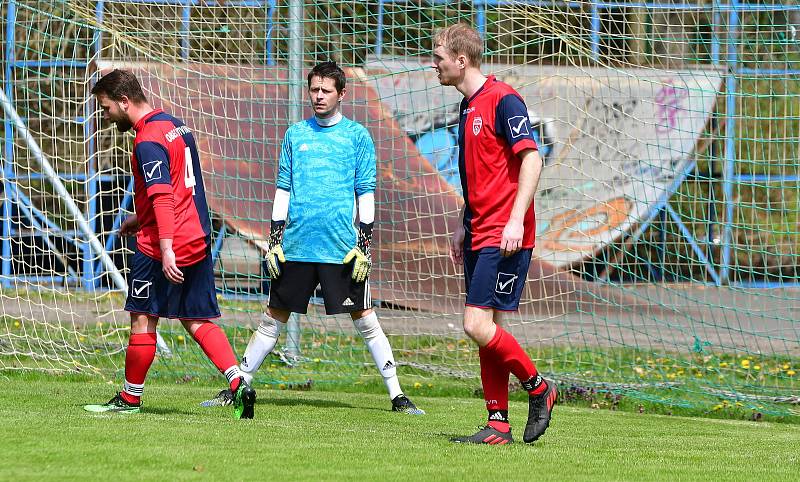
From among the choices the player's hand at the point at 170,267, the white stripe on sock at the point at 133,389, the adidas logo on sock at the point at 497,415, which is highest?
the player's hand at the point at 170,267

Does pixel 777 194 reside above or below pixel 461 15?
below

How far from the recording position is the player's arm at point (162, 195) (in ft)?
19.9

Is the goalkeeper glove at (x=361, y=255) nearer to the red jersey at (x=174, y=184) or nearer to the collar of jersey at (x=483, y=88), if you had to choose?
the red jersey at (x=174, y=184)

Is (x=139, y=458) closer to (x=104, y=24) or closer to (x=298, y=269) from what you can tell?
(x=298, y=269)

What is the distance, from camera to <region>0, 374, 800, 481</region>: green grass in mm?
4805

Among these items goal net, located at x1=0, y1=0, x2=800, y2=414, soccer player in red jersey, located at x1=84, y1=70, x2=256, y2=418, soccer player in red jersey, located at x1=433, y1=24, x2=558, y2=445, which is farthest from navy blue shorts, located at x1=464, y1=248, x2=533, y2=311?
goal net, located at x1=0, y1=0, x2=800, y2=414

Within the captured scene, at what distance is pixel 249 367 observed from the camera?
7.09 meters

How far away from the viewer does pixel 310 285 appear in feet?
22.9

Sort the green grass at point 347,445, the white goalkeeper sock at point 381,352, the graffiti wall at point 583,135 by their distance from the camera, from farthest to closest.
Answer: the graffiti wall at point 583,135 → the white goalkeeper sock at point 381,352 → the green grass at point 347,445

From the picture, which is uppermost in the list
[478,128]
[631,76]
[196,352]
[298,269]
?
[631,76]

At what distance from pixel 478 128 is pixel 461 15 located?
4258 mm

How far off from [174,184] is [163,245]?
37 centimetres

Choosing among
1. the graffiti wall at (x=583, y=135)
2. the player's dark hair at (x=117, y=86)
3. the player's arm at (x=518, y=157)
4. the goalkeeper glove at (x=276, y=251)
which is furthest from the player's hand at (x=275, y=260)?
the graffiti wall at (x=583, y=135)

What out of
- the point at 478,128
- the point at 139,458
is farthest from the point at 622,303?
the point at 139,458
